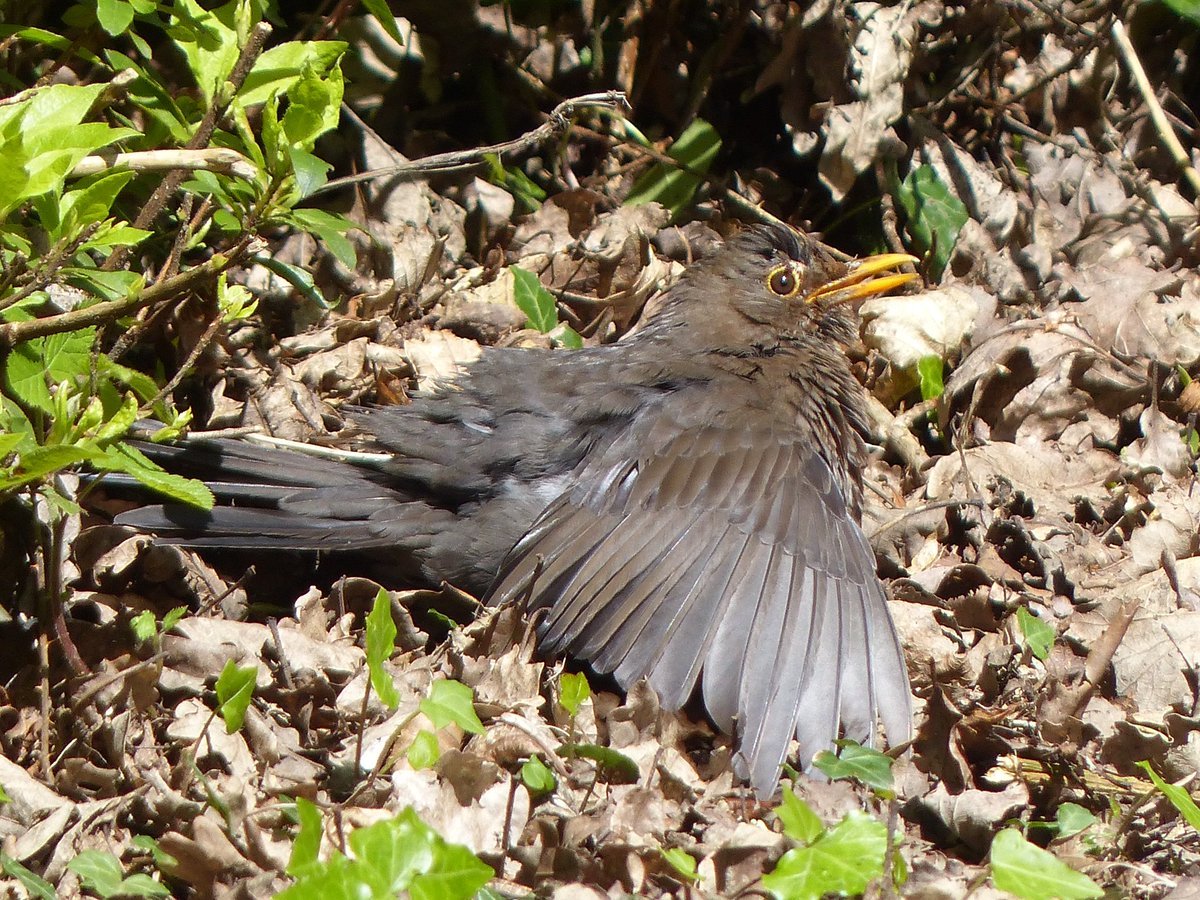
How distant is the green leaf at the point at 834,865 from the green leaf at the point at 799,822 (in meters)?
0.02

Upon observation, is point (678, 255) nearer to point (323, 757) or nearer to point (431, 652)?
point (431, 652)

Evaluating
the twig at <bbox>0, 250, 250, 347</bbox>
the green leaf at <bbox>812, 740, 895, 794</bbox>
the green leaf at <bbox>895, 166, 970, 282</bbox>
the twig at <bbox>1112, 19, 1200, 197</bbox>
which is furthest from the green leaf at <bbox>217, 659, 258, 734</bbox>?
the twig at <bbox>1112, 19, 1200, 197</bbox>

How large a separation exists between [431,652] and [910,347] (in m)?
2.44

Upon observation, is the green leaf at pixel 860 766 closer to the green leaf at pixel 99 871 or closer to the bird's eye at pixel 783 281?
the green leaf at pixel 99 871

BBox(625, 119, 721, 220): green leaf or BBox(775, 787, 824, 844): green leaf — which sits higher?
BBox(625, 119, 721, 220): green leaf

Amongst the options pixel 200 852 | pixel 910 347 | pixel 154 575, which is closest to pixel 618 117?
pixel 910 347

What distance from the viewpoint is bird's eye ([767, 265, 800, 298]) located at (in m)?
5.12

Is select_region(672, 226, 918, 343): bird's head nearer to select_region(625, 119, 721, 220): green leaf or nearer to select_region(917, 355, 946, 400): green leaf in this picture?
select_region(917, 355, 946, 400): green leaf

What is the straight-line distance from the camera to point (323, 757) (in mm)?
3260

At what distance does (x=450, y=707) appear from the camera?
2746 mm

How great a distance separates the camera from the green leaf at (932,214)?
5703 mm

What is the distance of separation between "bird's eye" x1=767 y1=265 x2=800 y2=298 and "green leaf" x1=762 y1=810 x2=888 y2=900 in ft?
9.48

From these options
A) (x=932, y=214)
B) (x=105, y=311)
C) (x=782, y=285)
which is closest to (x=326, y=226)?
(x=105, y=311)

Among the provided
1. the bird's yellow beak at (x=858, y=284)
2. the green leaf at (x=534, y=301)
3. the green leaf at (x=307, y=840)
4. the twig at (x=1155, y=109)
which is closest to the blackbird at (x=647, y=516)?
the bird's yellow beak at (x=858, y=284)
